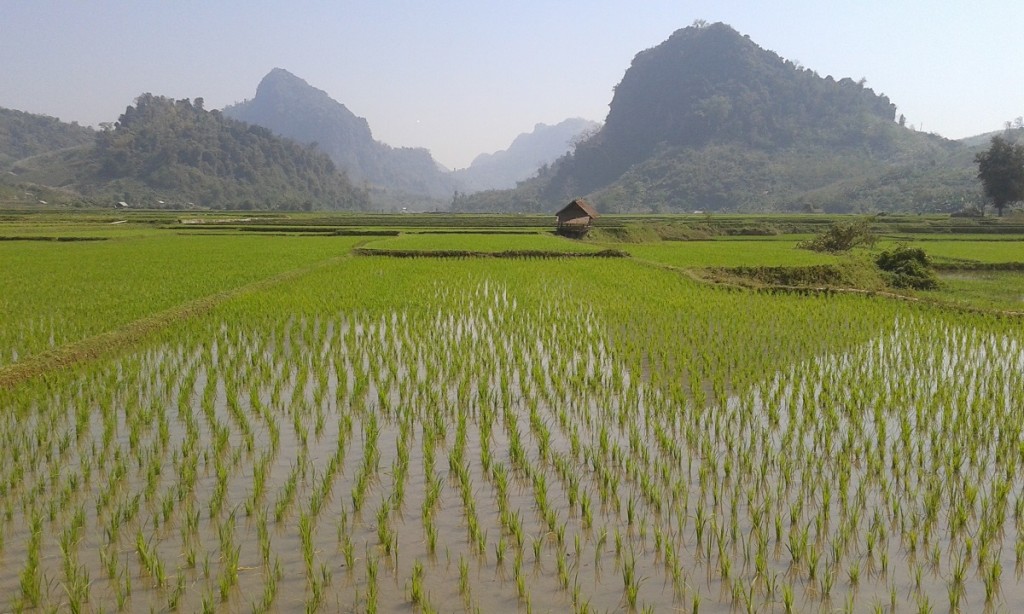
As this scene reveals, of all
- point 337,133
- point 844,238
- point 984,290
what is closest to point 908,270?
point 984,290

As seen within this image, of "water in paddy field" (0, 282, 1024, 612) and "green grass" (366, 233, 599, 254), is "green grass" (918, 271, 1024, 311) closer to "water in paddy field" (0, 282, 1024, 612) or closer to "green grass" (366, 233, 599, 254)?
"water in paddy field" (0, 282, 1024, 612)

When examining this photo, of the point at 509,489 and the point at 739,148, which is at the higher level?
the point at 739,148

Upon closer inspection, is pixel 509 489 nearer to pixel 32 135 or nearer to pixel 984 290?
pixel 984 290

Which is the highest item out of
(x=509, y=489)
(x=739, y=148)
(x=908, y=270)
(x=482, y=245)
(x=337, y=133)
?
(x=337, y=133)

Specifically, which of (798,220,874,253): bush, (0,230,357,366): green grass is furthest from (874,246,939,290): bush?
(0,230,357,366): green grass

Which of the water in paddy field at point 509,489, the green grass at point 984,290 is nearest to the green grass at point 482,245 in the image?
the green grass at point 984,290

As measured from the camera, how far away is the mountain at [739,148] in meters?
69.4

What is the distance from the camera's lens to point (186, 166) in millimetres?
80250

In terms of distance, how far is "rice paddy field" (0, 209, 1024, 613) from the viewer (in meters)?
2.73

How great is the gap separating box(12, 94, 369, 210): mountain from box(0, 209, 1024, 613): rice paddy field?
7183cm

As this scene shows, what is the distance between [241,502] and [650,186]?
8399 centimetres

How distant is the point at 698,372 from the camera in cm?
597

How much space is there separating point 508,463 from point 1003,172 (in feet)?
154

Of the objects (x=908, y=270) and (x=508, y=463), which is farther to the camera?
(x=908, y=270)
